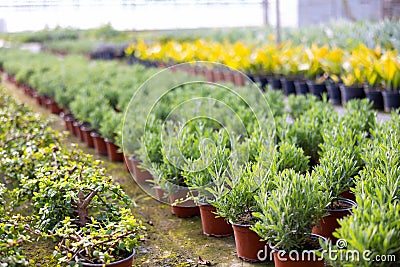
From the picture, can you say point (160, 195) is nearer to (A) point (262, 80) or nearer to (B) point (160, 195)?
(B) point (160, 195)

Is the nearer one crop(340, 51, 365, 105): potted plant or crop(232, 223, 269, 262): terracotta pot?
crop(232, 223, 269, 262): terracotta pot

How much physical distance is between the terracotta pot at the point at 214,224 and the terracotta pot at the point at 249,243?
37 cm

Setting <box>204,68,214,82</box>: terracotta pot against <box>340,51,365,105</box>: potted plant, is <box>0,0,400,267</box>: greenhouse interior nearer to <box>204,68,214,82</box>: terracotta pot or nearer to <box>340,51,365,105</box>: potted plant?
<box>340,51,365,105</box>: potted plant

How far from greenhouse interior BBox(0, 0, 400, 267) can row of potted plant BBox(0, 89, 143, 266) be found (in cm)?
1

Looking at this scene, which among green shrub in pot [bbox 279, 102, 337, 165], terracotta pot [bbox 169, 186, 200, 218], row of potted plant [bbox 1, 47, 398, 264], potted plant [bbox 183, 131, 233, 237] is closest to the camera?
row of potted plant [bbox 1, 47, 398, 264]

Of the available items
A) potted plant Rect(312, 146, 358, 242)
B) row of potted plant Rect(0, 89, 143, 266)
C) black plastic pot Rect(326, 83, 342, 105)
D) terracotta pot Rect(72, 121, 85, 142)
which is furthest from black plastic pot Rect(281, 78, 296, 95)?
potted plant Rect(312, 146, 358, 242)

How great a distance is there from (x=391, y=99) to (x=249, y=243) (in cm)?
382

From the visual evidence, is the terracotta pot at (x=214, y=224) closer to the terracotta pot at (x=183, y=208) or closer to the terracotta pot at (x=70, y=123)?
the terracotta pot at (x=183, y=208)

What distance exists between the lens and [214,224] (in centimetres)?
324

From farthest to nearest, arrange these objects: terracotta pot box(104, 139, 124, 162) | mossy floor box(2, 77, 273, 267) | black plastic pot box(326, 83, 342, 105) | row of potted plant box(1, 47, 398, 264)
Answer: black plastic pot box(326, 83, 342, 105) → terracotta pot box(104, 139, 124, 162) → mossy floor box(2, 77, 273, 267) → row of potted plant box(1, 47, 398, 264)

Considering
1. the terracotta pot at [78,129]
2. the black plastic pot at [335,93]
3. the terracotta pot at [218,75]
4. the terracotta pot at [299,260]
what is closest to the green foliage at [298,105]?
the black plastic pot at [335,93]

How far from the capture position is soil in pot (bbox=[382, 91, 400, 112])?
5883mm

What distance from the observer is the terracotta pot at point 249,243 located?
2795 millimetres

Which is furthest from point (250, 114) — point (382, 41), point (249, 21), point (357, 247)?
point (249, 21)
